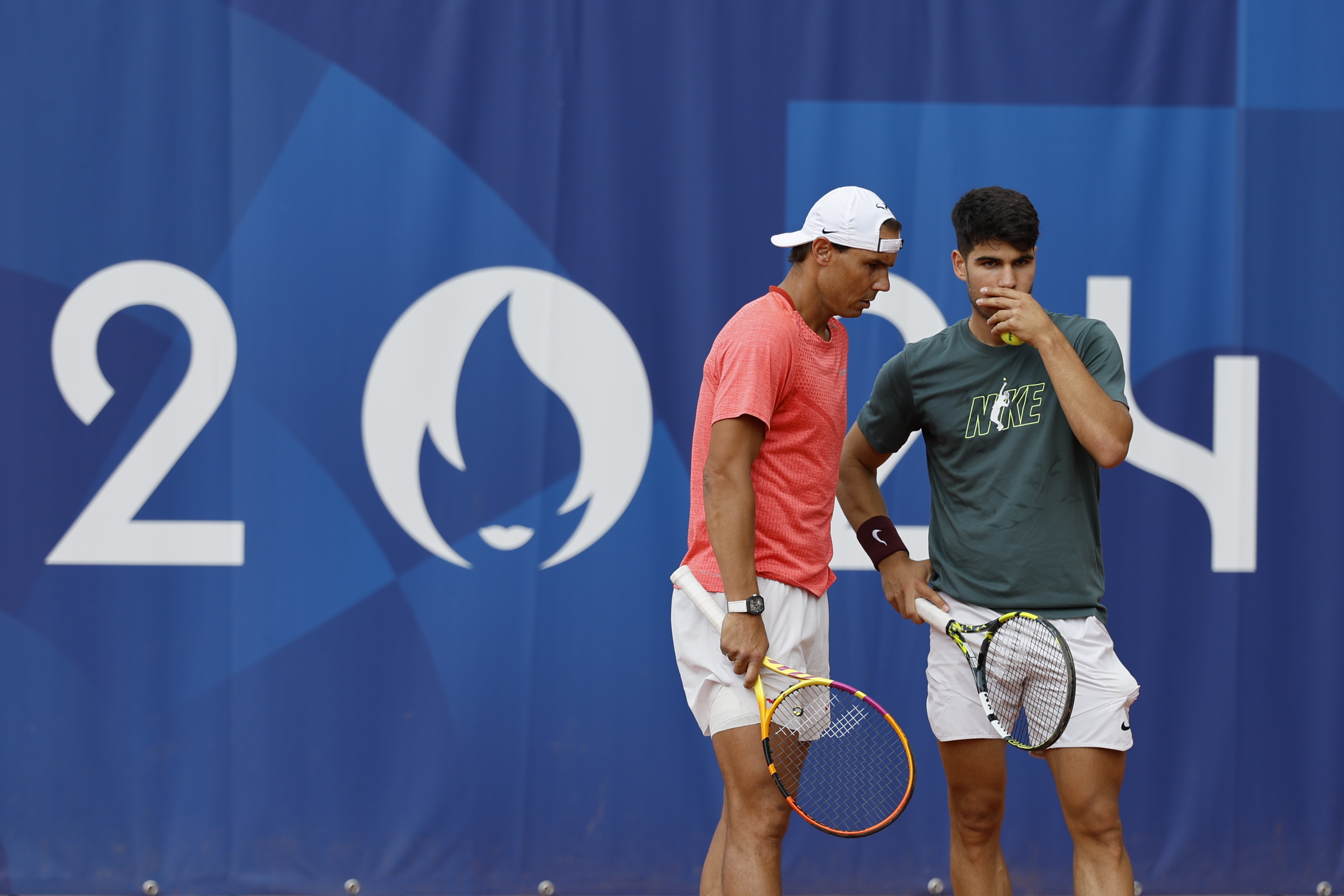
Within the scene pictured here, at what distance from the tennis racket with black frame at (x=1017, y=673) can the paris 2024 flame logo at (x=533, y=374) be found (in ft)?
4.71

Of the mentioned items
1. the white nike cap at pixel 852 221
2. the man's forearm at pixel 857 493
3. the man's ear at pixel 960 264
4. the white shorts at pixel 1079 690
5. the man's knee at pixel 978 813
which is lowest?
the man's knee at pixel 978 813

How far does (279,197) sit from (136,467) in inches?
40.6

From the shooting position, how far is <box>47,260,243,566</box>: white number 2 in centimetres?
361

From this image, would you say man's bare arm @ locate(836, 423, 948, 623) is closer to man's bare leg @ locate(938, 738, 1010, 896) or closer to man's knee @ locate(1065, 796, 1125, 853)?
man's bare leg @ locate(938, 738, 1010, 896)

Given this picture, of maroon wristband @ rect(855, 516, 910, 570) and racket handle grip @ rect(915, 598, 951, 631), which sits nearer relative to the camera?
racket handle grip @ rect(915, 598, 951, 631)

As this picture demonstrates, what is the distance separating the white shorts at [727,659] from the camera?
7.86 feet

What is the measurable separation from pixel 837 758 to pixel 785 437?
35.4 inches

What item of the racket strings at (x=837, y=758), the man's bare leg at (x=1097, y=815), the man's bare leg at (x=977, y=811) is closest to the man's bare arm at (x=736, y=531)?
the racket strings at (x=837, y=758)

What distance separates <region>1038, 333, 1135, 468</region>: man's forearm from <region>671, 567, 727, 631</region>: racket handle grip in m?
0.86

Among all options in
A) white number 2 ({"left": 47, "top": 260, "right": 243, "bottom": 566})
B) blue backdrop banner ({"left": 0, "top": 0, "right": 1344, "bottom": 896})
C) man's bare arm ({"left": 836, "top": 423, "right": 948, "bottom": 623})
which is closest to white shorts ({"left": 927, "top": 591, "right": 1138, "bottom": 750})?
man's bare arm ({"left": 836, "top": 423, "right": 948, "bottom": 623})

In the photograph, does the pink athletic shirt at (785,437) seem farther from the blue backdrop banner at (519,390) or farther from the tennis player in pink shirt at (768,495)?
the blue backdrop banner at (519,390)

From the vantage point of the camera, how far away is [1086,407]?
2252 mm

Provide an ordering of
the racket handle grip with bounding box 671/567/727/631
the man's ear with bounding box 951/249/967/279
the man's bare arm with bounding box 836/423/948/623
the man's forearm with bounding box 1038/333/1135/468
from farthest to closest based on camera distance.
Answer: the man's bare arm with bounding box 836/423/948/623
the man's ear with bounding box 951/249/967/279
the racket handle grip with bounding box 671/567/727/631
the man's forearm with bounding box 1038/333/1135/468

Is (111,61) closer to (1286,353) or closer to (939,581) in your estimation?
(939,581)
